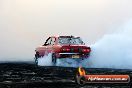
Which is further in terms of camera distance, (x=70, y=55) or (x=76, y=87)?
(x=70, y=55)

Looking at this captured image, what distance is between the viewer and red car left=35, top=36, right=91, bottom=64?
63.6 ft

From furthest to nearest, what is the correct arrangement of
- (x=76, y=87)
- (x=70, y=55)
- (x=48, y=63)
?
(x=48, y=63) → (x=70, y=55) → (x=76, y=87)

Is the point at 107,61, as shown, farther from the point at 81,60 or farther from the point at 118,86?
the point at 118,86

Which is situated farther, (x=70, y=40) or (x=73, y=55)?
(x=70, y=40)

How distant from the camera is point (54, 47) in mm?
19797

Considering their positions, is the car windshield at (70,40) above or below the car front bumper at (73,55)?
above

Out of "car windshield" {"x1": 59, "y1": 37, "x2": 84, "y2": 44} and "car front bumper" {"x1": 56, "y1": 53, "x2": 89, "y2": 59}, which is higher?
"car windshield" {"x1": 59, "y1": 37, "x2": 84, "y2": 44}

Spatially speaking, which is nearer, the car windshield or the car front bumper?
the car front bumper

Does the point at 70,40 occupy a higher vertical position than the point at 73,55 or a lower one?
higher

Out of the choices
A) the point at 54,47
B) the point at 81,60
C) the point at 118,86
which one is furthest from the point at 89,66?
the point at 118,86

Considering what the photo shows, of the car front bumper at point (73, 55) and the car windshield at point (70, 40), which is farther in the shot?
the car windshield at point (70, 40)

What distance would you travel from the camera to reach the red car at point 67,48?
763 inches

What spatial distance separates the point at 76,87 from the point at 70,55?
966cm

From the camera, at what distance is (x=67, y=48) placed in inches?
762
